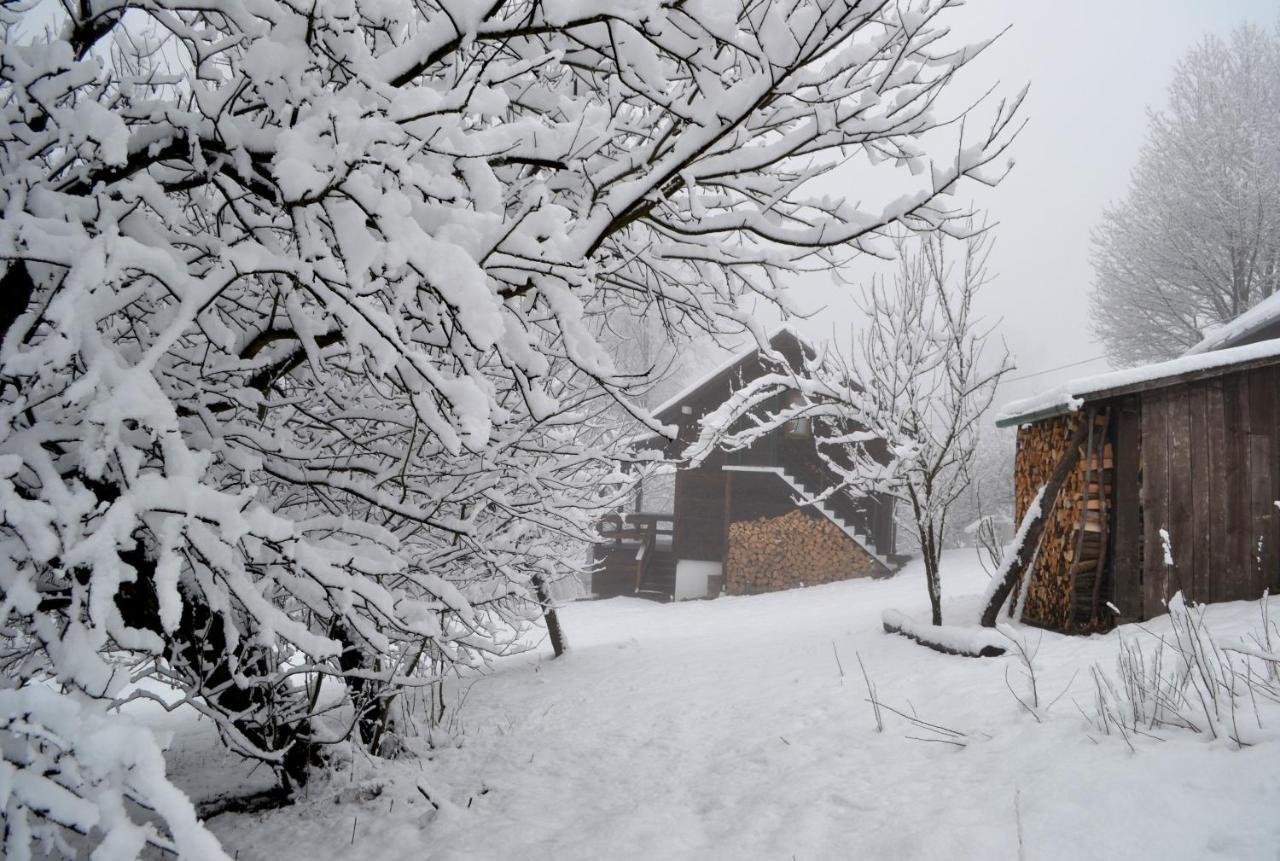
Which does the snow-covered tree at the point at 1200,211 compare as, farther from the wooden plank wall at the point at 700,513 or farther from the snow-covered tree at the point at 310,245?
the snow-covered tree at the point at 310,245

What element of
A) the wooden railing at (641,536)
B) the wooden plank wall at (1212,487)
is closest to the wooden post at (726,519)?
the wooden railing at (641,536)

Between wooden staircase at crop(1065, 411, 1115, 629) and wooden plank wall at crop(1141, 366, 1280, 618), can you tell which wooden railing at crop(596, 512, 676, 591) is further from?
wooden plank wall at crop(1141, 366, 1280, 618)

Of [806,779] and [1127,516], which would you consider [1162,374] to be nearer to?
[1127,516]

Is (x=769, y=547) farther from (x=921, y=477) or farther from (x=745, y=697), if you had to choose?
(x=745, y=697)

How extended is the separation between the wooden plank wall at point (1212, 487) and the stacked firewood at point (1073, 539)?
0.46 metres

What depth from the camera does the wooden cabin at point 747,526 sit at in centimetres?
1639

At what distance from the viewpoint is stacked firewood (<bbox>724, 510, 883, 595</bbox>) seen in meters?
16.3

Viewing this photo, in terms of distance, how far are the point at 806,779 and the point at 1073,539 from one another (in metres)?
4.11

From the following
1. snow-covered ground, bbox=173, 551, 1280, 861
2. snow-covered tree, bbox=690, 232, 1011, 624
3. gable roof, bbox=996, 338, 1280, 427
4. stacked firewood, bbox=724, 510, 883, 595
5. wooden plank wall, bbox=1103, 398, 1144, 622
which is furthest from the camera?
stacked firewood, bbox=724, 510, 883, 595

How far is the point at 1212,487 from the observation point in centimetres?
567

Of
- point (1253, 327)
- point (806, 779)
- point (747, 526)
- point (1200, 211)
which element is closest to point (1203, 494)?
point (806, 779)

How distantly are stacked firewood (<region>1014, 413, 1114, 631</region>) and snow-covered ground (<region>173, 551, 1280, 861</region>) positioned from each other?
64 centimetres

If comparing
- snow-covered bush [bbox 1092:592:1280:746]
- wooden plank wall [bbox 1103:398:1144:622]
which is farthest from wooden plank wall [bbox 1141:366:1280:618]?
snow-covered bush [bbox 1092:592:1280:746]

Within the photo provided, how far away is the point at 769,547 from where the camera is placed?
54.9 feet
